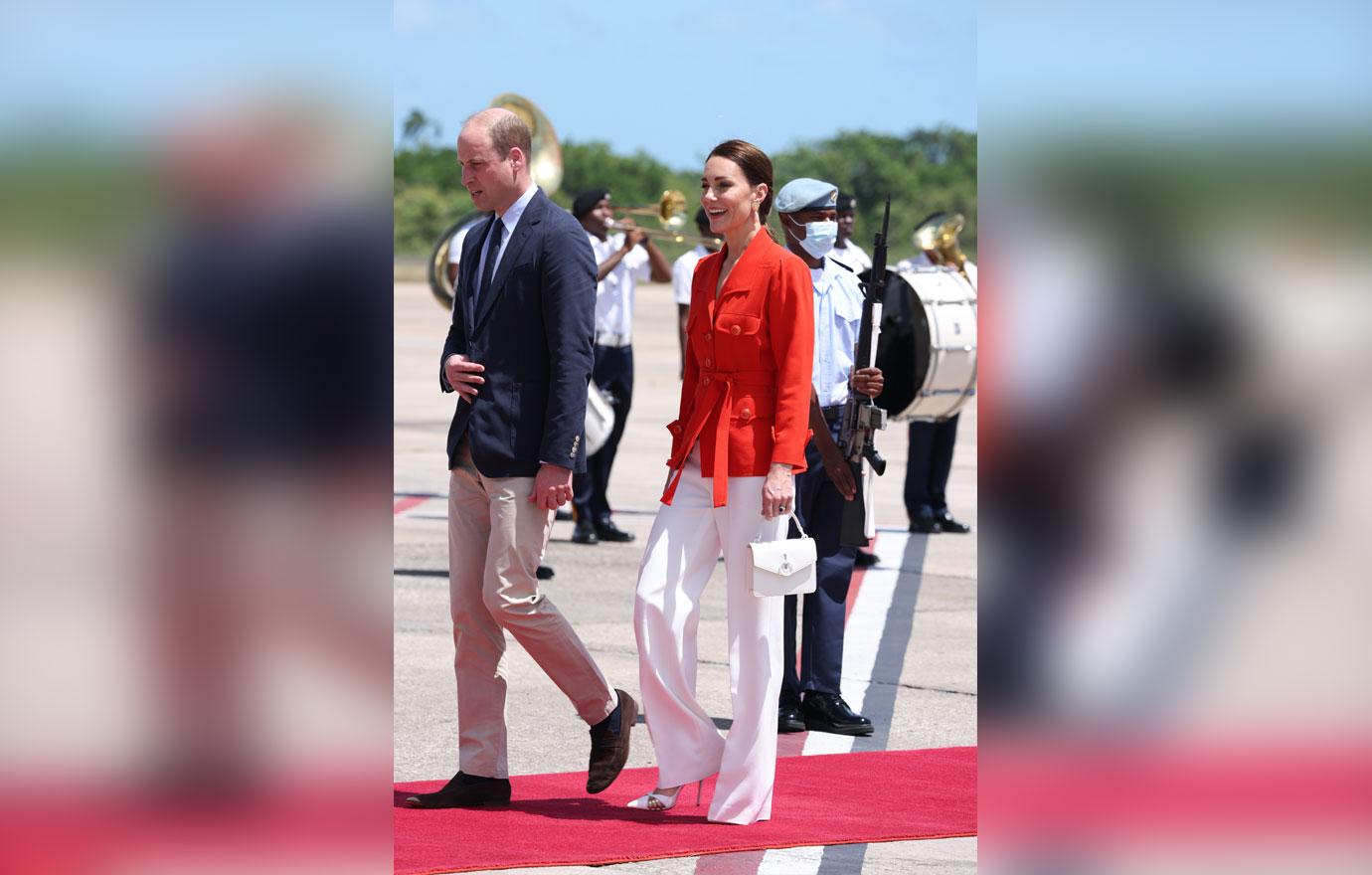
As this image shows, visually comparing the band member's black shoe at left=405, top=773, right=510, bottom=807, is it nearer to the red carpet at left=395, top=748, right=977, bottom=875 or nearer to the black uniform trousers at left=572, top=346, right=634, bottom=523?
the red carpet at left=395, top=748, right=977, bottom=875

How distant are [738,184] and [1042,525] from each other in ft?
12.4

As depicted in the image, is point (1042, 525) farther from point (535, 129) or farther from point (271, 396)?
point (535, 129)

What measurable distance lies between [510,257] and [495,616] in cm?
109

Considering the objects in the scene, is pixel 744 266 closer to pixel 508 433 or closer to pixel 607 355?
pixel 508 433

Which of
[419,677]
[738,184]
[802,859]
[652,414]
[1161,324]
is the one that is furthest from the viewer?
[652,414]

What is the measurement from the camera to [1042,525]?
215 centimetres

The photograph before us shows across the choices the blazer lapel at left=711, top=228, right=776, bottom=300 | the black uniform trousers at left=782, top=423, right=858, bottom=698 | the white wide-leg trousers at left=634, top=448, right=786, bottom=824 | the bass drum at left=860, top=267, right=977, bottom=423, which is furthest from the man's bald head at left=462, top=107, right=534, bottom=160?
the bass drum at left=860, top=267, right=977, bottom=423

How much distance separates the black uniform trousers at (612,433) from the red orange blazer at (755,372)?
6.21 metres

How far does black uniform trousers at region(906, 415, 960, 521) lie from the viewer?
13.1 metres

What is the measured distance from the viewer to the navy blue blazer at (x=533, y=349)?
5.76 m

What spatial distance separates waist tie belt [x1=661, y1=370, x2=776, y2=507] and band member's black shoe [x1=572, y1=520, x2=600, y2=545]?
646 cm

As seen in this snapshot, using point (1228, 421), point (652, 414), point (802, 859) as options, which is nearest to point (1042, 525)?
point (1228, 421)

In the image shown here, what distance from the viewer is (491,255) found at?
19.4ft

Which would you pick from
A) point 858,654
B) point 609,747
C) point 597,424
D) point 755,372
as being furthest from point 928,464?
point 755,372
